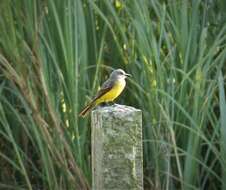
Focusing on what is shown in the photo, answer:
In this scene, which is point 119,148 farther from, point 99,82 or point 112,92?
point 99,82

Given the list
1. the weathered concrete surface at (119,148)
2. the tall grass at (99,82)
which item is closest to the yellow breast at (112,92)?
the tall grass at (99,82)

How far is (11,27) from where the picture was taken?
3.40 meters

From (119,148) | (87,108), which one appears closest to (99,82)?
(87,108)

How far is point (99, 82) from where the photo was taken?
4.02 m

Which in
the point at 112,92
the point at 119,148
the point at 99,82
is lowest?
the point at 99,82

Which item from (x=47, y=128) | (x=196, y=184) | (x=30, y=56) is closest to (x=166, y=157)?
(x=196, y=184)

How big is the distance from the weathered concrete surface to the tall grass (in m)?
1.33

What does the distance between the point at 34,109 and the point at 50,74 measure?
448 millimetres

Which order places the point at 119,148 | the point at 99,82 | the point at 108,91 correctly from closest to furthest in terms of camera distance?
the point at 119,148, the point at 108,91, the point at 99,82

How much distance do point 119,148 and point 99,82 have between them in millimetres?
2038

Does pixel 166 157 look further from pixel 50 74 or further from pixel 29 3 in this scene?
pixel 29 3

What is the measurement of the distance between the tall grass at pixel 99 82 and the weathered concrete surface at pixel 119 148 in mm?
1329

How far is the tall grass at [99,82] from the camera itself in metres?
3.46

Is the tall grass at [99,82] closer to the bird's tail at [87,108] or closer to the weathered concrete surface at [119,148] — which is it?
the bird's tail at [87,108]
